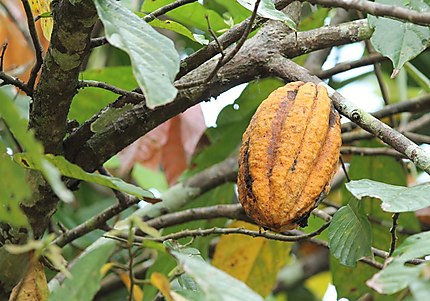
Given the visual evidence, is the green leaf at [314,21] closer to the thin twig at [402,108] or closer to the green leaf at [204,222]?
the thin twig at [402,108]

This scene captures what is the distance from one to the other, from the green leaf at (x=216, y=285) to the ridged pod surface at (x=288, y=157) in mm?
223

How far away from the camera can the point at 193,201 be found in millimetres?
1605

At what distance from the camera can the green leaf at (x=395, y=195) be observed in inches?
31.4

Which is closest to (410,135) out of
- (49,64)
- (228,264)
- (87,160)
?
(228,264)

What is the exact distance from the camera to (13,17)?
1838 millimetres

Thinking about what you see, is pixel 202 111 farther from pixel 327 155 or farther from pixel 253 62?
pixel 327 155

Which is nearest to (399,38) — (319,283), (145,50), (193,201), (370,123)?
(370,123)

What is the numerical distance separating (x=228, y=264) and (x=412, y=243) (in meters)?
0.87

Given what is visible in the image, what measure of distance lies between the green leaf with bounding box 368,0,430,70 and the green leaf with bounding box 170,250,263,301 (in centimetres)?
45

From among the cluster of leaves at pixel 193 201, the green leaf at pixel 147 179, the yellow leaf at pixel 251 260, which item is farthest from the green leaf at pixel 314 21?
the green leaf at pixel 147 179

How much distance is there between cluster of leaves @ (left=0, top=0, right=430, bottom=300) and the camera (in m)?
0.66

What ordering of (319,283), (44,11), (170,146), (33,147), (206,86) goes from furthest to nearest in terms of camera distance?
(319,283) < (170,146) < (44,11) < (206,86) < (33,147)

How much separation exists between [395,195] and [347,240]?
0.13m

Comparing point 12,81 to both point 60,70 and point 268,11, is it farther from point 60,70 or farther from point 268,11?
point 268,11
